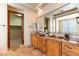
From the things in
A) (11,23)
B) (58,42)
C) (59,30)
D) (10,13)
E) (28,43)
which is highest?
(10,13)

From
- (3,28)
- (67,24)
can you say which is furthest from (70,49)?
(3,28)

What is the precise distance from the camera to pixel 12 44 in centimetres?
310

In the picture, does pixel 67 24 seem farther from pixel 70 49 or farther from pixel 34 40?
pixel 34 40

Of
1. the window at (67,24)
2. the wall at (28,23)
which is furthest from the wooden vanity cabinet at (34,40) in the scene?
the window at (67,24)

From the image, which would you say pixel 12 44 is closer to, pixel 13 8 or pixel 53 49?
pixel 13 8

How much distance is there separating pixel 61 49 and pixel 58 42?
17 cm

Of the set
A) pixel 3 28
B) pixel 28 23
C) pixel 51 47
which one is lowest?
pixel 51 47

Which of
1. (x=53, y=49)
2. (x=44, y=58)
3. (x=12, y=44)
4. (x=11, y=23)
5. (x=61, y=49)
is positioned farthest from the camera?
(x=12, y=44)

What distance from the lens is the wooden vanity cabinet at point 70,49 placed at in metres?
1.51

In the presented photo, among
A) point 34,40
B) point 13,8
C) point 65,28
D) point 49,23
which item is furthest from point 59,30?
point 13,8

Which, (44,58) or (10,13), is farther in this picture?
(10,13)

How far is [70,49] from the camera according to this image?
5.38 feet

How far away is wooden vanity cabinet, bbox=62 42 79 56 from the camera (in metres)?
1.51

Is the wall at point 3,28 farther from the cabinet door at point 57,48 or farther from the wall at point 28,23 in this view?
the cabinet door at point 57,48
